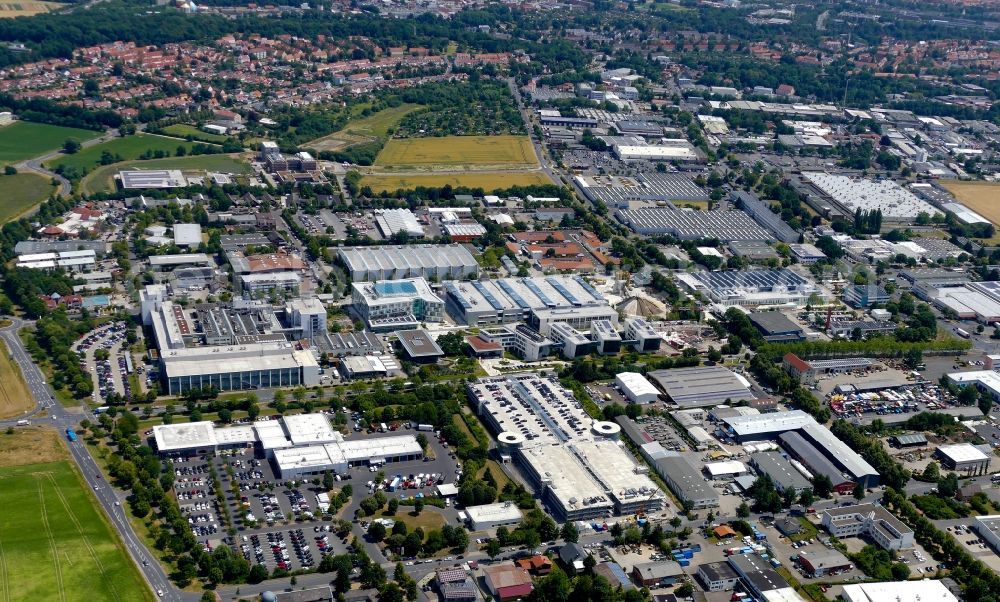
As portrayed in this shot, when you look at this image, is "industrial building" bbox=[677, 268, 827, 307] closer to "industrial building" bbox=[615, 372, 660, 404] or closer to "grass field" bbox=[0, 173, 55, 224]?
"industrial building" bbox=[615, 372, 660, 404]

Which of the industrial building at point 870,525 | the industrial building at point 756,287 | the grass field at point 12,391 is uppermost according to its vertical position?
the grass field at point 12,391

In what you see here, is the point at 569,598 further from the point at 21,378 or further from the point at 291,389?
the point at 21,378

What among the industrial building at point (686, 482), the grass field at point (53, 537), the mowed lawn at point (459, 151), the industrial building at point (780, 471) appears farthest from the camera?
the mowed lawn at point (459, 151)

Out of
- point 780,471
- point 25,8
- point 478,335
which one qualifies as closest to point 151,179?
point 478,335

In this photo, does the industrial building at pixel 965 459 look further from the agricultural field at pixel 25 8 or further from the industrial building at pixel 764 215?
the agricultural field at pixel 25 8

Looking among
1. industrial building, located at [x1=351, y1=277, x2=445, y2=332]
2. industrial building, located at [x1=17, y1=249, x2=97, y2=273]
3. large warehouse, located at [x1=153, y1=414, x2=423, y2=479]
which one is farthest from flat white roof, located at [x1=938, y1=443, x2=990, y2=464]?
industrial building, located at [x1=17, y1=249, x2=97, y2=273]

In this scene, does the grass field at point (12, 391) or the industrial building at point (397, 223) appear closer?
the grass field at point (12, 391)

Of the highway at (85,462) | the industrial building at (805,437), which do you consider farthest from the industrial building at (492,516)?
the industrial building at (805,437)

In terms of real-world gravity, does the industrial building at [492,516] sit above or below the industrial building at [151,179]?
below
